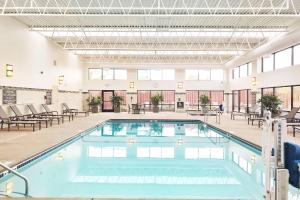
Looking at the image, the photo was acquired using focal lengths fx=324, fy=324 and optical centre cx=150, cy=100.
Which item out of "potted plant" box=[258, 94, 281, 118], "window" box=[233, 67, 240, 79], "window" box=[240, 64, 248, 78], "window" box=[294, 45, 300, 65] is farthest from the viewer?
"window" box=[233, 67, 240, 79]

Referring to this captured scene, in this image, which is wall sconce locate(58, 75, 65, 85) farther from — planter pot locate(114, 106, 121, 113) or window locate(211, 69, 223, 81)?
window locate(211, 69, 223, 81)

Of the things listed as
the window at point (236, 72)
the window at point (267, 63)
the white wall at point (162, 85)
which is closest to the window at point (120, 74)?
the white wall at point (162, 85)

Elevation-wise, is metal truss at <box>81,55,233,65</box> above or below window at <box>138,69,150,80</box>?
above

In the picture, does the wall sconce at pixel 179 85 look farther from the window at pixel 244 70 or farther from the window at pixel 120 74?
the window at pixel 244 70

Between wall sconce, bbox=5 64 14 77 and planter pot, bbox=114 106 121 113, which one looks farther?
planter pot, bbox=114 106 121 113

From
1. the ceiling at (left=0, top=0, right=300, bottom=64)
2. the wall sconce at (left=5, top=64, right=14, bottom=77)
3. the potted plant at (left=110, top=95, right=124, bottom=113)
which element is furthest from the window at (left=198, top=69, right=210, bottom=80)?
the wall sconce at (left=5, top=64, right=14, bottom=77)

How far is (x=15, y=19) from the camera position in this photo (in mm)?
12438

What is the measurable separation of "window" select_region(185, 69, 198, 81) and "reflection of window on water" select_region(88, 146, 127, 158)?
16.9 m

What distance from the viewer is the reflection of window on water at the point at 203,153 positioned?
7.79 meters

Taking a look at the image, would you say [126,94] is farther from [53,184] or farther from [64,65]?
[53,184]

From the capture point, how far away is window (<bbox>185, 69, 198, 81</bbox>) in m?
25.0

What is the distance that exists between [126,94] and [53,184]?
64.9 feet

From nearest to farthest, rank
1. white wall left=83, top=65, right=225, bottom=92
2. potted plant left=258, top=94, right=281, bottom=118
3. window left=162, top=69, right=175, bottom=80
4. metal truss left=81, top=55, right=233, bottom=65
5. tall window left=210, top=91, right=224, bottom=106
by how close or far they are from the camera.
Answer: potted plant left=258, top=94, right=281, bottom=118
metal truss left=81, top=55, right=233, bottom=65
white wall left=83, top=65, right=225, bottom=92
window left=162, top=69, right=175, bottom=80
tall window left=210, top=91, right=224, bottom=106

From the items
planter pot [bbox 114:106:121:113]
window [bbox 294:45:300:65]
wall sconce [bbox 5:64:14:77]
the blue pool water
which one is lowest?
the blue pool water
